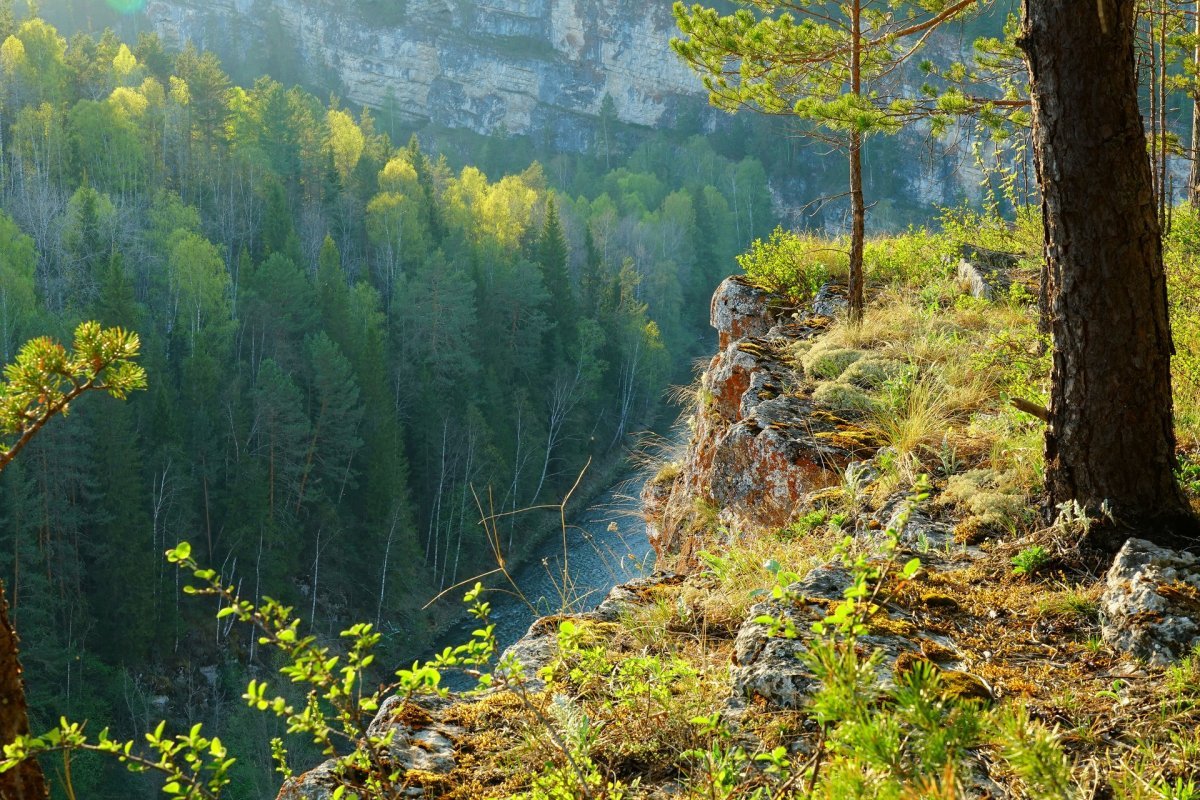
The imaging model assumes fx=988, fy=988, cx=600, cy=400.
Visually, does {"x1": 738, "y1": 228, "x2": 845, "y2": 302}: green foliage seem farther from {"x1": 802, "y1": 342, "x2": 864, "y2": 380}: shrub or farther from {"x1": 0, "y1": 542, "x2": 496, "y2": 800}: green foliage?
{"x1": 0, "y1": 542, "x2": 496, "y2": 800}: green foliage

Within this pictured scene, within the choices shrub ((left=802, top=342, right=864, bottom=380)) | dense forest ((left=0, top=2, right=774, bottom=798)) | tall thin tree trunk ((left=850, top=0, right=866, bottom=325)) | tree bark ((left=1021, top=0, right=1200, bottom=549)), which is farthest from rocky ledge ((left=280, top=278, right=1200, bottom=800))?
dense forest ((left=0, top=2, right=774, bottom=798))

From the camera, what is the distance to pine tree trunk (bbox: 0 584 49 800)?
202 centimetres

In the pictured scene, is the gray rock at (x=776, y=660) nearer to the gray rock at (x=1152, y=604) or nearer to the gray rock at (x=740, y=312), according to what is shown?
the gray rock at (x=1152, y=604)

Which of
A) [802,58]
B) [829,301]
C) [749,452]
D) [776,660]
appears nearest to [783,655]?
[776,660]

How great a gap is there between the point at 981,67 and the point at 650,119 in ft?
264

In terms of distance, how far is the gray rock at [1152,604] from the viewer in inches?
92.5

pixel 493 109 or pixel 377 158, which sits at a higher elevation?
pixel 493 109

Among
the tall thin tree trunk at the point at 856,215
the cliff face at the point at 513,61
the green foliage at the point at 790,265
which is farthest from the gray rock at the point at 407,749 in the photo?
the cliff face at the point at 513,61

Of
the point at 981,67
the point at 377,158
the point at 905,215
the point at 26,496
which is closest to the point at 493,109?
the point at 905,215

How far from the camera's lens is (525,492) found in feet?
104

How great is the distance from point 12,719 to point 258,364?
29.2 metres

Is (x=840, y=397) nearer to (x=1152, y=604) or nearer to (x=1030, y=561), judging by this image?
(x=1030, y=561)

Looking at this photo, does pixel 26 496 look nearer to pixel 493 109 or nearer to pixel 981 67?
pixel 981 67

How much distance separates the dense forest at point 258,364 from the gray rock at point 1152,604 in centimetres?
1828
